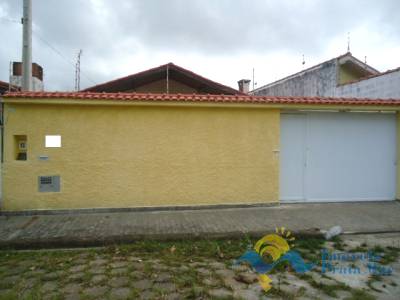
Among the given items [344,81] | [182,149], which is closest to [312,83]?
[344,81]

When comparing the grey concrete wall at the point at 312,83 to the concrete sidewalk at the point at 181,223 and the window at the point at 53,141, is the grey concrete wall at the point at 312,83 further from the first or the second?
the window at the point at 53,141

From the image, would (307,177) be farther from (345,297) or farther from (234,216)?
(345,297)

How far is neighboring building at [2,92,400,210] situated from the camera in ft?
19.9

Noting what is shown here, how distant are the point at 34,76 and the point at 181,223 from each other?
339 inches

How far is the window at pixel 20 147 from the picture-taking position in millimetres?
6098

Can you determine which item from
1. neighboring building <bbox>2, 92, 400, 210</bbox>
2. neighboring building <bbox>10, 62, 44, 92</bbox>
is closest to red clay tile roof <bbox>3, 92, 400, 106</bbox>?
neighboring building <bbox>2, 92, 400, 210</bbox>

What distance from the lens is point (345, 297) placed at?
3.07m

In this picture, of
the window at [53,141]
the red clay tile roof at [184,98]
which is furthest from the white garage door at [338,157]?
the window at [53,141]

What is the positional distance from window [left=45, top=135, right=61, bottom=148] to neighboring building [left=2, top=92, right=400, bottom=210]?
2 cm

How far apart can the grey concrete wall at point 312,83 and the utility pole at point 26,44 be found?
44.7 feet

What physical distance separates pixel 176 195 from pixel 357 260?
379cm

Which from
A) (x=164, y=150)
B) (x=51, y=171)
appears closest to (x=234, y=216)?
(x=164, y=150)

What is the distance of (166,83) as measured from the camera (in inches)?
508

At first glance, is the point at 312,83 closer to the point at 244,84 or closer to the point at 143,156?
the point at 244,84
